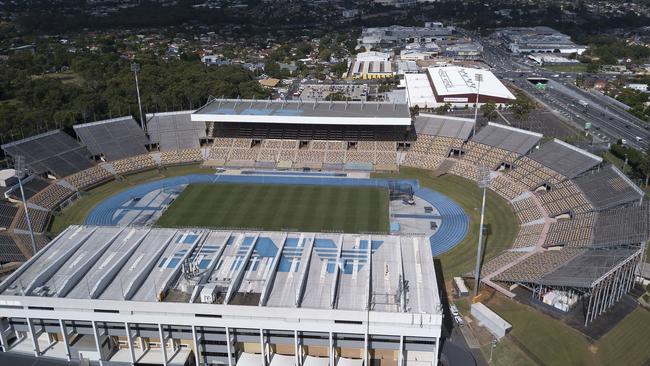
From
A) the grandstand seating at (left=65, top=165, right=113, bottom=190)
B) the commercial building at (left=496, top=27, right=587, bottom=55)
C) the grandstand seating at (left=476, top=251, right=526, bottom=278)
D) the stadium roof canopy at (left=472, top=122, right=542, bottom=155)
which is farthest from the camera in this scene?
the commercial building at (left=496, top=27, right=587, bottom=55)

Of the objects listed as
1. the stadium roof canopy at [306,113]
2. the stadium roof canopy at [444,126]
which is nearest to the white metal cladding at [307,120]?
the stadium roof canopy at [306,113]

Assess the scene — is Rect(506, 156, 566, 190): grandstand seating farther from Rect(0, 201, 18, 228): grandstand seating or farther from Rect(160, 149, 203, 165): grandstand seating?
Rect(0, 201, 18, 228): grandstand seating

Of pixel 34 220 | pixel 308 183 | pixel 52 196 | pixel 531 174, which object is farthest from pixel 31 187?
pixel 531 174

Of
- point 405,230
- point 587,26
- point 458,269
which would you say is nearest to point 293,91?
point 405,230

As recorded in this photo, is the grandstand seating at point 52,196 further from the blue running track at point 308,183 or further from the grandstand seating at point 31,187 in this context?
the blue running track at point 308,183

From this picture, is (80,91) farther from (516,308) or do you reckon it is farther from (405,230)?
(516,308)

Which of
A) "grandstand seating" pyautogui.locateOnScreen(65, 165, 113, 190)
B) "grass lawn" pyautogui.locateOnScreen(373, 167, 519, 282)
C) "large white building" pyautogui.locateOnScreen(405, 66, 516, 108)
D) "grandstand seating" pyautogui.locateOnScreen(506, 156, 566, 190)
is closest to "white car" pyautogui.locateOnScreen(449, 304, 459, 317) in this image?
"grass lawn" pyautogui.locateOnScreen(373, 167, 519, 282)
